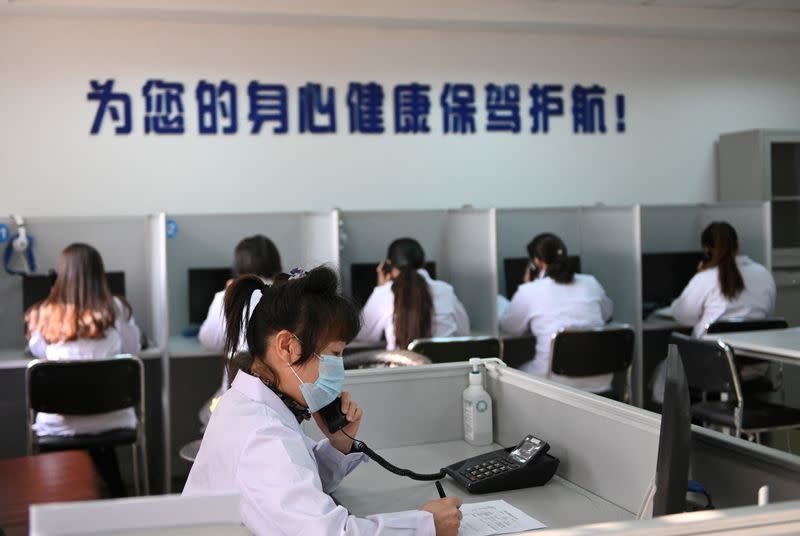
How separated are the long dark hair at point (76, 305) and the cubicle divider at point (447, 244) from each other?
1402mm

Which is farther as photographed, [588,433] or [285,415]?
[588,433]

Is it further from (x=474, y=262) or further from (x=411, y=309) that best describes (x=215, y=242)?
(x=474, y=262)

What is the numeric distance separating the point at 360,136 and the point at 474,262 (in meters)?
1.25

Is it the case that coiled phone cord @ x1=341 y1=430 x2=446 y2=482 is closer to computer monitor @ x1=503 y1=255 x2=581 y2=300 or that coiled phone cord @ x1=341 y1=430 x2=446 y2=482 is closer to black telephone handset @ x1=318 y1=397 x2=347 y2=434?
black telephone handset @ x1=318 y1=397 x2=347 y2=434

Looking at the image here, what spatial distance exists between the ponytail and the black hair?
59cm

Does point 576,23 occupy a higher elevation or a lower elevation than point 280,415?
higher

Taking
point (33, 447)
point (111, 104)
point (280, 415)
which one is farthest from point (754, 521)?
point (111, 104)

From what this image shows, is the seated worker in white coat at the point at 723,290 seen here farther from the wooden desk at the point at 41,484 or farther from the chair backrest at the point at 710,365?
the wooden desk at the point at 41,484

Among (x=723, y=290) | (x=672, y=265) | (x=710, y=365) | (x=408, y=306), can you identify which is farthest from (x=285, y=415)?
(x=672, y=265)

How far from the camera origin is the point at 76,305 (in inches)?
155

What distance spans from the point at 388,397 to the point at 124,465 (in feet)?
9.45

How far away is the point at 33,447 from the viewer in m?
3.68

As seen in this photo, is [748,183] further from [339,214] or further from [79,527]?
[79,527]

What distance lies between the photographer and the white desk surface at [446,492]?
175cm
